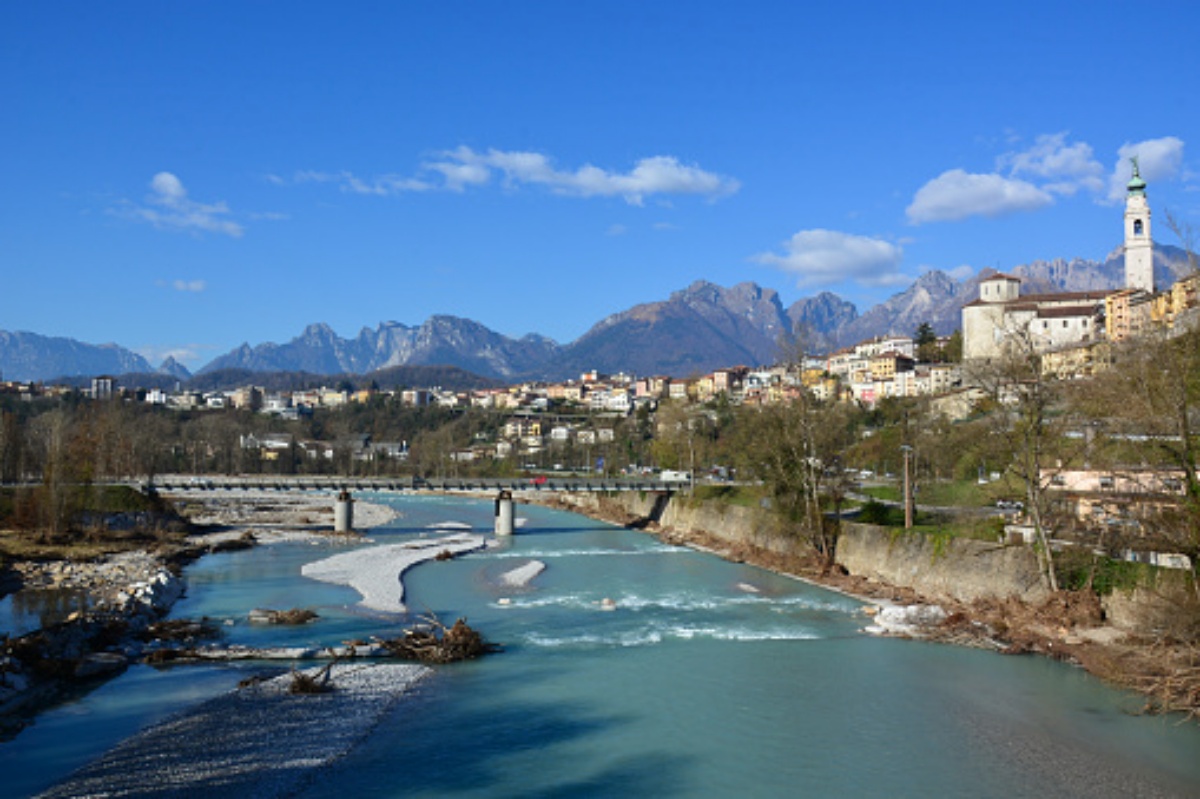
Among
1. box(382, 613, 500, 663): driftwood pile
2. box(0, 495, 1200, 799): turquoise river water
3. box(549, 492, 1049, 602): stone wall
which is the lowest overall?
box(0, 495, 1200, 799): turquoise river water

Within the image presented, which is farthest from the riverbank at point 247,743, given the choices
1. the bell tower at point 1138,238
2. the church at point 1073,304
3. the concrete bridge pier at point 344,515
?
the bell tower at point 1138,238

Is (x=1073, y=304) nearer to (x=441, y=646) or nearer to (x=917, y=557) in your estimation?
(x=917, y=557)

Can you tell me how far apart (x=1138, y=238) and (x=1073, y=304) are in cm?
1432

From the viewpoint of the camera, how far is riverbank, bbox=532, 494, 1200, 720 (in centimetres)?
1755

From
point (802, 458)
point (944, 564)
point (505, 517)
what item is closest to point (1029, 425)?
point (944, 564)

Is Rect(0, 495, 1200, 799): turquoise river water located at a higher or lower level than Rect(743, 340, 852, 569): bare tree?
lower

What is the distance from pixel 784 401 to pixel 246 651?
2766 centimetres

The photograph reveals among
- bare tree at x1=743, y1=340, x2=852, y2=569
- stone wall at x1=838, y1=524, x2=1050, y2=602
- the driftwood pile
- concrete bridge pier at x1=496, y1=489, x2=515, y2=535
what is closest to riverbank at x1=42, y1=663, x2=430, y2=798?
the driftwood pile

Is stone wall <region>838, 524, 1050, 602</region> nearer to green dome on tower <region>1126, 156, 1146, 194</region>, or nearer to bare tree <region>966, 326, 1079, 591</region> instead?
bare tree <region>966, 326, 1079, 591</region>

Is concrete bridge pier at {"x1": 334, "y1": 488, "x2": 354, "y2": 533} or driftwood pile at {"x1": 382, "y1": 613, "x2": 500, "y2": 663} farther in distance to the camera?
concrete bridge pier at {"x1": 334, "y1": 488, "x2": 354, "y2": 533}

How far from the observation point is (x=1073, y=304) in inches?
3568

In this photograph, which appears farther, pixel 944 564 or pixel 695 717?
pixel 944 564

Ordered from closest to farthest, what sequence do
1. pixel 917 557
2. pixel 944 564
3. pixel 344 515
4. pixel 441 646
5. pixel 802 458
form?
pixel 441 646 → pixel 944 564 → pixel 917 557 → pixel 802 458 → pixel 344 515

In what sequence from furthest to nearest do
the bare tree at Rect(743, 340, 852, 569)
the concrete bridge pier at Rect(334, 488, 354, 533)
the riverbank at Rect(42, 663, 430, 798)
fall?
the concrete bridge pier at Rect(334, 488, 354, 533)
the bare tree at Rect(743, 340, 852, 569)
the riverbank at Rect(42, 663, 430, 798)
